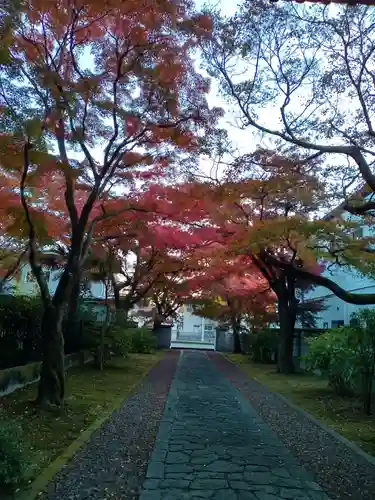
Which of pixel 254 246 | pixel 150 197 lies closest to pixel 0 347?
pixel 150 197

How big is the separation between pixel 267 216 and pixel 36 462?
10469 mm

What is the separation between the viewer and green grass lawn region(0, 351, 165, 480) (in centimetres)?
622

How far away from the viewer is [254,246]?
41.9 feet

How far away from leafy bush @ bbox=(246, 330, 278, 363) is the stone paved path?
13959mm

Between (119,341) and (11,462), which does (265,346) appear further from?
(11,462)

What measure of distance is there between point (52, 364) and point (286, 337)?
1179 centimetres

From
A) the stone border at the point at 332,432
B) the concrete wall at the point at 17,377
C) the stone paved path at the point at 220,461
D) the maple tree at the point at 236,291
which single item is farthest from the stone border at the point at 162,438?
the maple tree at the point at 236,291

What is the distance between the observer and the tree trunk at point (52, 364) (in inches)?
337

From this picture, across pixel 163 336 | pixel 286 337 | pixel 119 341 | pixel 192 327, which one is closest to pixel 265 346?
pixel 286 337

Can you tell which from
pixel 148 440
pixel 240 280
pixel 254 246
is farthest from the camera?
pixel 240 280

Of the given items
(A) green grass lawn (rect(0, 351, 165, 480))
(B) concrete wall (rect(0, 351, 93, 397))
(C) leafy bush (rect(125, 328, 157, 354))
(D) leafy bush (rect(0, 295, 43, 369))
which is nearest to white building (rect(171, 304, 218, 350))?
(C) leafy bush (rect(125, 328, 157, 354))

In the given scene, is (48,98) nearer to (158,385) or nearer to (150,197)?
(150,197)

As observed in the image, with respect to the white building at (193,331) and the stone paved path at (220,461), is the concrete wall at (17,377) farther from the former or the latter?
the white building at (193,331)

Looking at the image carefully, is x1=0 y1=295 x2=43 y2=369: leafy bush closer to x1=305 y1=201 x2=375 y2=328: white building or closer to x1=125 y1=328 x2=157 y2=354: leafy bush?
x1=305 y1=201 x2=375 y2=328: white building
